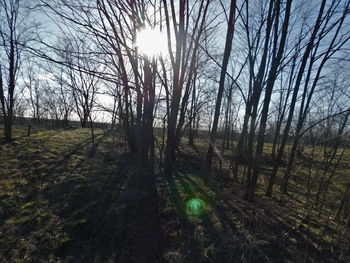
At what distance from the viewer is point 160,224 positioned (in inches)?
114

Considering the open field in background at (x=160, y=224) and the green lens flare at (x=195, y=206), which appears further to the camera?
the green lens flare at (x=195, y=206)

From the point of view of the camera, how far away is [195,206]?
3451mm

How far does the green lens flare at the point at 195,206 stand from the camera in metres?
3.22

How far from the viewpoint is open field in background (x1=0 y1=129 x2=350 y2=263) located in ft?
7.25

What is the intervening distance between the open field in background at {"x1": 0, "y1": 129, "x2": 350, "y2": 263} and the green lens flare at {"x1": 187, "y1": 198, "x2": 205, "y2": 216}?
0.14 metres

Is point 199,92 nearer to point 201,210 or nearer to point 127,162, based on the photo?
point 127,162

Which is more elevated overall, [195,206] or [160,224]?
[195,206]

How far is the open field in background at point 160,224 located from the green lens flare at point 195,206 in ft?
0.45

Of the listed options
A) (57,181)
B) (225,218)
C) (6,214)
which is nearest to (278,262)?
(225,218)

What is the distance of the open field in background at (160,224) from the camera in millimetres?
2211

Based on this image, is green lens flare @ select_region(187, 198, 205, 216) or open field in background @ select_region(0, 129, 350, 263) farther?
green lens flare @ select_region(187, 198, 205, 216)

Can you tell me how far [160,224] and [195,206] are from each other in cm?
90

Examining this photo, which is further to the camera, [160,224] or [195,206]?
[195,206]

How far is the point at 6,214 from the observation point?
2859mm
